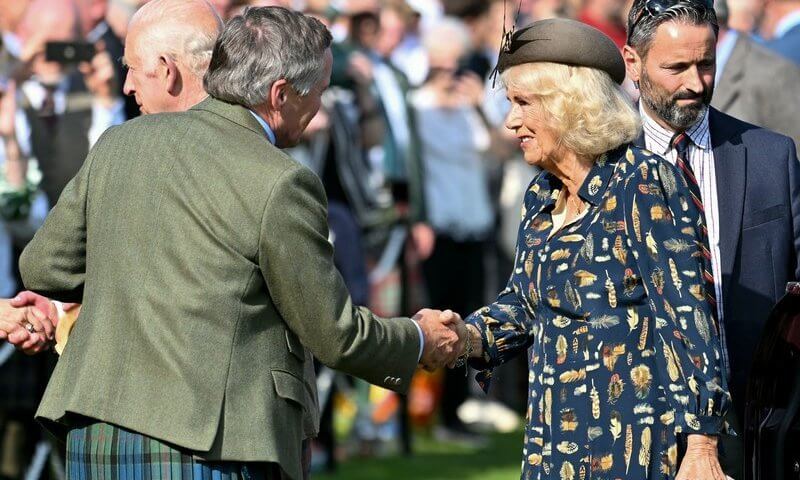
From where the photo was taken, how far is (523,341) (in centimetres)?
530

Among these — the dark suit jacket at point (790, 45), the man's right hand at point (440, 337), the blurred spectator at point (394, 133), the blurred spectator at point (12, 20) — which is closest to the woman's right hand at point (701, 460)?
the man's right hand at point (440, 337)

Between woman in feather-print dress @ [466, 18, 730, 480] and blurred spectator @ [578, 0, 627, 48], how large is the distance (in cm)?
876

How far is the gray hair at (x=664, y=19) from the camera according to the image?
5371 millimetres

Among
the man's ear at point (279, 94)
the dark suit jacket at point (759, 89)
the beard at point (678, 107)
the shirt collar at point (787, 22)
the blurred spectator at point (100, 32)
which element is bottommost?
the man's ear at point (279, 94)

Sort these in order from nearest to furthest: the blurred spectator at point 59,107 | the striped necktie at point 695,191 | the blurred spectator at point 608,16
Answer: the striped necktie at point 695,191, the blurred spectator at point 59,107, the blurred spectator at point 608,16

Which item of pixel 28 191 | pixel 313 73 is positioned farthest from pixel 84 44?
pixel 313 73

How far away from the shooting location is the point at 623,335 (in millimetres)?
4777

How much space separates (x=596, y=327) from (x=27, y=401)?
4.67m

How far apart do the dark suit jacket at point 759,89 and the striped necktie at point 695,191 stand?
1.97m

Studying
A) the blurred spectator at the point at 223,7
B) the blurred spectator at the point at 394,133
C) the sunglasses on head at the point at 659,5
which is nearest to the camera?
the sunglasses on head at the point at 659,5

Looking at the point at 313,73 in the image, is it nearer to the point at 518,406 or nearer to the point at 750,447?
the point at 750,447

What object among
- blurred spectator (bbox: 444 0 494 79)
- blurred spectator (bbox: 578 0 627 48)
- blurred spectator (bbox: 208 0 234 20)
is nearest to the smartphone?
blurred spectator (bbox: 208 0 234 20)

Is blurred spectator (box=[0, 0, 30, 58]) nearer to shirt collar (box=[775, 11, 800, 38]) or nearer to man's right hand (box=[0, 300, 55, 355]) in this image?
man's right hand (box=[0, 300, 55, 355])

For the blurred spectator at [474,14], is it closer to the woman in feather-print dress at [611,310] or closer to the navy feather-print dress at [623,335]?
the woman in feather-print dress at [611,310]
